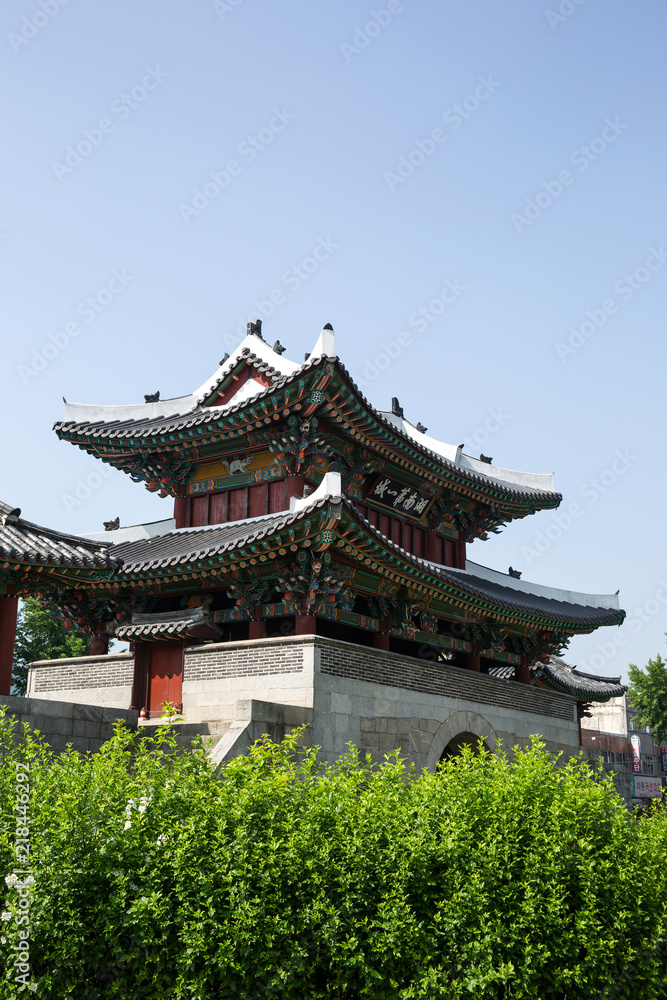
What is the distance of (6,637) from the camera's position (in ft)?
47.7

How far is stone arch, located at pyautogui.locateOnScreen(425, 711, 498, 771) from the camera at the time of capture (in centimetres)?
1881

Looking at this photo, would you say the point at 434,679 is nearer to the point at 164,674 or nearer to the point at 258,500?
the point at 258,500

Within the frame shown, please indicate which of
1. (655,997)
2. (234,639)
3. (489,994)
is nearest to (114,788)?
(489,994)

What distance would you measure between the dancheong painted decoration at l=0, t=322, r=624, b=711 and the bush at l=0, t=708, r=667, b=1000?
707cm

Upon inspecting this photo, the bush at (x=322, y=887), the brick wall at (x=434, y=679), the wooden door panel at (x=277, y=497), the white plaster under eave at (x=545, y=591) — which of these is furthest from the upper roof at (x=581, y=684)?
the bush at (x=322, y=887)

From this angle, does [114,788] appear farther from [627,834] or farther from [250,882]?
[627,834]

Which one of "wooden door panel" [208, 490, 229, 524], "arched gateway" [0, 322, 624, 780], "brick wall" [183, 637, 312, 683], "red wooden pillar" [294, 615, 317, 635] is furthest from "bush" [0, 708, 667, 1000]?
"wooden door panel" [208, 490, 229, 524]

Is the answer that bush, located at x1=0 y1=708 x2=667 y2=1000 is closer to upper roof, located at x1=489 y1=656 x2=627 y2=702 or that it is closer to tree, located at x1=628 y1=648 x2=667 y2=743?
upper roof, located at x1=489 y1=656 x2=627 y2=702

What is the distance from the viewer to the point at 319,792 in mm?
8555

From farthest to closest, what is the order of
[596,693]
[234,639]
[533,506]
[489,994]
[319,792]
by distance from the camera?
[596,693] → [533,506] → [234,639] → [319,792] → [489,994]

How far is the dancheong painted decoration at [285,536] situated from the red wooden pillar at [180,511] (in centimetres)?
4

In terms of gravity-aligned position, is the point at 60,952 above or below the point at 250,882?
below

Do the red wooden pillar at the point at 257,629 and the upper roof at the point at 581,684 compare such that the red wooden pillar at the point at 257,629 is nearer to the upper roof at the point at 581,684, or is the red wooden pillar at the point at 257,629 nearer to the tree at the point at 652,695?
the upper roof at the point at 581,684

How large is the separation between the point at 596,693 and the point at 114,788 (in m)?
30.6
